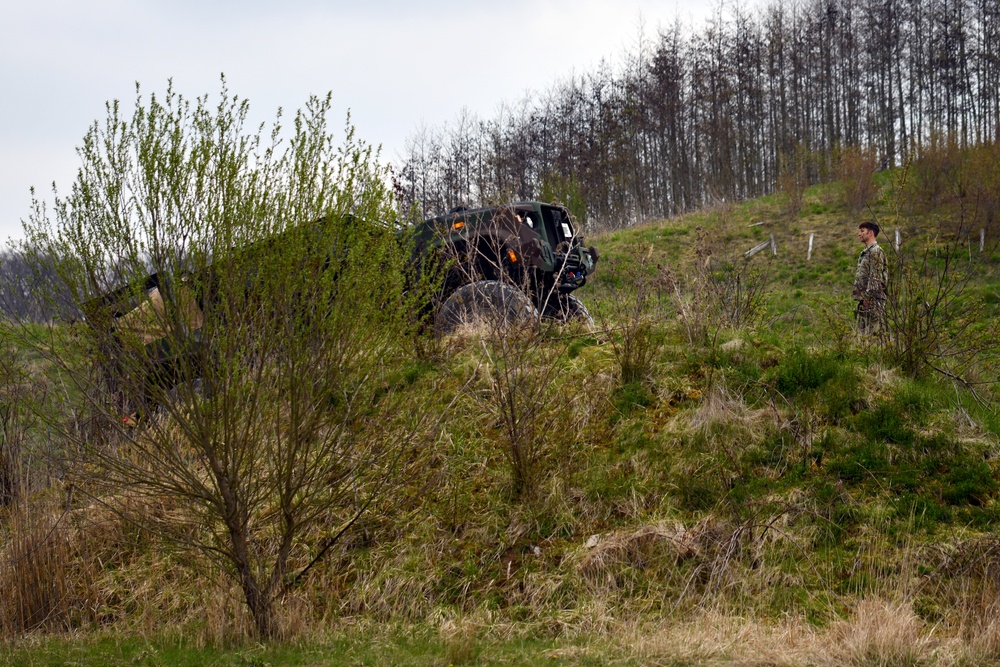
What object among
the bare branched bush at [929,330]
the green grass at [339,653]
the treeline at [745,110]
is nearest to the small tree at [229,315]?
the green grass at [339,653]

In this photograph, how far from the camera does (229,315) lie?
450 cm

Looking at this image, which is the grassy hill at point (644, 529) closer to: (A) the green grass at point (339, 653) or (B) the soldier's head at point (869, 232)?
(A) the green grass at point (339, 653)

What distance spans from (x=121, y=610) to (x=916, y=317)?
7285mm

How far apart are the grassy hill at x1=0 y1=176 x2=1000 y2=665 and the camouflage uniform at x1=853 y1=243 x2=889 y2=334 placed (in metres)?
0.18

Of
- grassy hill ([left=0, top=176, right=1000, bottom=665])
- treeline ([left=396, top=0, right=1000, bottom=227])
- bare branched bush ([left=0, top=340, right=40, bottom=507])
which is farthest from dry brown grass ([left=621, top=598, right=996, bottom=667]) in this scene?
treeline ([left=396, top=0, right=1000, bottom=227])

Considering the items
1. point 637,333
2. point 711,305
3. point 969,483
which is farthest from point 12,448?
point 969,483

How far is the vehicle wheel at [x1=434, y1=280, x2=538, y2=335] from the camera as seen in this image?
7348mm

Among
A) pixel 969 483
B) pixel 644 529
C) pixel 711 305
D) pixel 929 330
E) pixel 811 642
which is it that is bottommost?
pixel 811 642

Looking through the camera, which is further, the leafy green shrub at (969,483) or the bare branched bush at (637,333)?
the bare branched bush at (637,333)

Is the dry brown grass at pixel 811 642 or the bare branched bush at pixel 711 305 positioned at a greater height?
the bare branched bush at pixel 711 305

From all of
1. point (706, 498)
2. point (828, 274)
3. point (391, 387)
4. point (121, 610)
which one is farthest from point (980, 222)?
point (121, 610)

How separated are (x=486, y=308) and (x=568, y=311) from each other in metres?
1.82

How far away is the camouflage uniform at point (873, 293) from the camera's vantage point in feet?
24.5

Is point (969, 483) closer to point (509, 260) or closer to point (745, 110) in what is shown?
point (509, 260)
